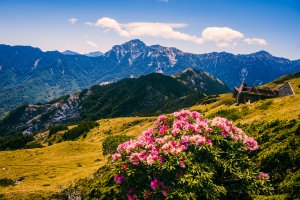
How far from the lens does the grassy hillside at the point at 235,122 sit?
92.5ft

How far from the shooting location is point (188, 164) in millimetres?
21219

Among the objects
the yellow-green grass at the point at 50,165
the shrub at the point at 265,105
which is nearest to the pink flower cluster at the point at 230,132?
the shrub at the point at 265,105

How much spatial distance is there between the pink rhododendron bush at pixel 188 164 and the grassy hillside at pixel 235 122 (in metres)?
3.21

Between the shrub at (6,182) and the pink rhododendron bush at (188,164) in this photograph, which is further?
the shrub at (6,182)

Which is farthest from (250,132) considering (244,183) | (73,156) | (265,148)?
(73,156)

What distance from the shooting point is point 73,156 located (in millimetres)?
152750

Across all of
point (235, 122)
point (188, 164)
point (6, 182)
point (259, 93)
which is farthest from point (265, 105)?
point (6, 182)

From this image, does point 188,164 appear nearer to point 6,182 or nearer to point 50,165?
point 6,182

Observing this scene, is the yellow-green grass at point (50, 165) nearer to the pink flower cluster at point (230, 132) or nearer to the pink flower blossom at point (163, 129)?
the pink flower blossom at point (163, 129)

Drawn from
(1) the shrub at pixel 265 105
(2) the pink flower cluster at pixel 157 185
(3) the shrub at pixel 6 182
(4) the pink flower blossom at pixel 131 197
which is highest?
(1) the shrub at pixel 265 105

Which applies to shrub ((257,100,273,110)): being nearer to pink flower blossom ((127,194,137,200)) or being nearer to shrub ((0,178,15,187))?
pink flower blossom ((127,194,137,200))

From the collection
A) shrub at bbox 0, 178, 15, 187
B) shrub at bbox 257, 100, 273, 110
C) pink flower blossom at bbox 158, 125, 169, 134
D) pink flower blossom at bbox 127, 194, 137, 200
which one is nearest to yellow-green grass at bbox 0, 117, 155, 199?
shrub at bbox 0, 178, 15, 187

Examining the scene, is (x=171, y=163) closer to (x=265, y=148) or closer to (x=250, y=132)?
(x=265, y=148)

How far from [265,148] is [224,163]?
1142 cm
